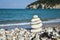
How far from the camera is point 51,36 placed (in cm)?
318

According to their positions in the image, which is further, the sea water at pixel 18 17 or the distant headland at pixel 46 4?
the distant headland at pixel 46 4

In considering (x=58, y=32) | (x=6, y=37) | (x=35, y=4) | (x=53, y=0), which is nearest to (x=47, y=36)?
(x=58, y=32)

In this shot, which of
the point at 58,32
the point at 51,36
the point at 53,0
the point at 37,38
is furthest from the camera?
the point at 53,0

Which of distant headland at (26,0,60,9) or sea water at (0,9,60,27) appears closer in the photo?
sea water at (0,9,60,27)

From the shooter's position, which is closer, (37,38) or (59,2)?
(37,38)

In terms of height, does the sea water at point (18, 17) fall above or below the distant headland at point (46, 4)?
above

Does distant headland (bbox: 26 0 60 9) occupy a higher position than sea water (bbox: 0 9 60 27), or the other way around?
sea water (bbox: 0 9 60 27)

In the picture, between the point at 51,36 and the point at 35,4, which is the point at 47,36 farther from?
the point at 35,4

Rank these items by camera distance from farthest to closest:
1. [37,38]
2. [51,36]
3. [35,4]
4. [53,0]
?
[35,4] → [53,0] → [51,36] → [37,38]

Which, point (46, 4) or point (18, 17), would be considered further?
point (46, 4)

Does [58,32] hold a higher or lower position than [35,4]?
higher

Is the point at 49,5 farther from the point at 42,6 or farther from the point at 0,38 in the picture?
the point at 0,38

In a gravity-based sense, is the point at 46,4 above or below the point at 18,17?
below

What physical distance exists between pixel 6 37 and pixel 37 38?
47 centimetres
